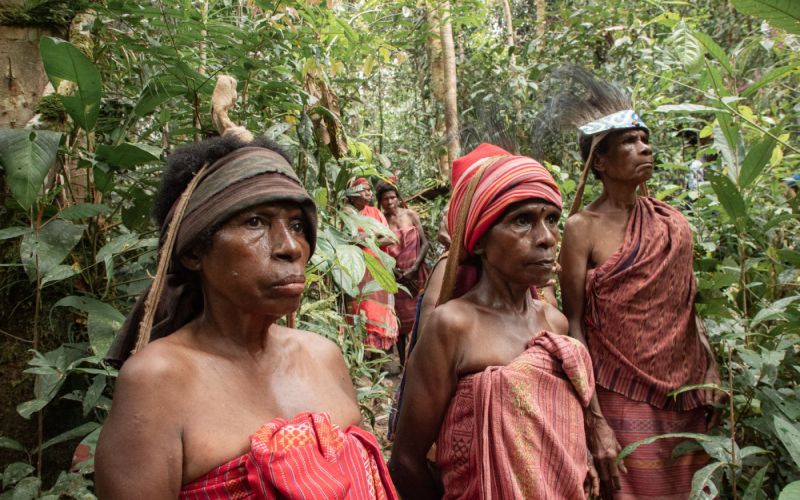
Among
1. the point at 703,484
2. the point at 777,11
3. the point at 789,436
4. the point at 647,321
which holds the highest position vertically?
the point at 777,11

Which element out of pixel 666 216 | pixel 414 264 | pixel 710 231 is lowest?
pixel 414 264

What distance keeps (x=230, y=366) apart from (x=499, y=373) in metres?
0.79

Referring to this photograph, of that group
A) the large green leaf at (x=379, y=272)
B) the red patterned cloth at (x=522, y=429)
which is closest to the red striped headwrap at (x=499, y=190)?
the red patterned cloth at (x=522, y=429)

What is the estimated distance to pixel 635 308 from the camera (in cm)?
269

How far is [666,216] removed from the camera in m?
2.92

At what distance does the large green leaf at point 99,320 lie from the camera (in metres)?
1.87

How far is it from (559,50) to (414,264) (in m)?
3.29

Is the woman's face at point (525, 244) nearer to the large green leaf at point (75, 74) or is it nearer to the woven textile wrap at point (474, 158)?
the woven textile wrap at point (474, 158)

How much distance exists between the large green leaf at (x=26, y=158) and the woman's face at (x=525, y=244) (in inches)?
56.1

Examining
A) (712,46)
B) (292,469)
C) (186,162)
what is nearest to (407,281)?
(712,46)

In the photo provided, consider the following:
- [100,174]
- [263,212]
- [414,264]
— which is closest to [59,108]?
[100,174]

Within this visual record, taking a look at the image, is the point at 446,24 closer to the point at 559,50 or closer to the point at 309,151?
the point at 559,50

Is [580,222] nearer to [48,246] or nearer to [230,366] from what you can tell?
[230,366]

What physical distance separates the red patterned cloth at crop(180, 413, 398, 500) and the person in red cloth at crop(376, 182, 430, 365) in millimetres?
5279
